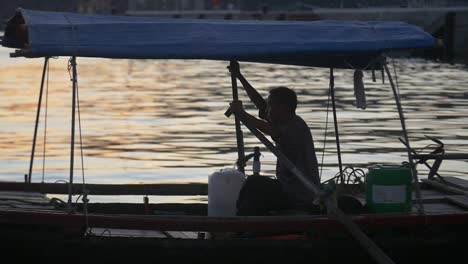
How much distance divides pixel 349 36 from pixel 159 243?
2.48 metres

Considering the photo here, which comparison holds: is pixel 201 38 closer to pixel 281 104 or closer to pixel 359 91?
pixel 281 104

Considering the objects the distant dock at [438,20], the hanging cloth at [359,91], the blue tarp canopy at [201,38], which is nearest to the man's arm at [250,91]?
the blue tarp canopy at [201,38]

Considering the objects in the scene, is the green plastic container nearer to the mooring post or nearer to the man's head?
the man's head

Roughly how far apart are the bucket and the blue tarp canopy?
3.66 ft

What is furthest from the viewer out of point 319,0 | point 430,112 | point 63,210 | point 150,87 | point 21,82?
point 319,0

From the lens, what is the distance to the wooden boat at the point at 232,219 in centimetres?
1150

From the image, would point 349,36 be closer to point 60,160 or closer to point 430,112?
point 60,160

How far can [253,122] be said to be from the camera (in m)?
11.9

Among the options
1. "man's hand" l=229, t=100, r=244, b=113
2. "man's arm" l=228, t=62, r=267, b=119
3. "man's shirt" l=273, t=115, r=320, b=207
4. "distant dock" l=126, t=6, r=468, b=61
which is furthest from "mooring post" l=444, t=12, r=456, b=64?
"man's hand" l=229, t=100, r=244, b=113

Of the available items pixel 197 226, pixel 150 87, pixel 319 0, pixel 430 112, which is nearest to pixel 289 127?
pixel 197 226

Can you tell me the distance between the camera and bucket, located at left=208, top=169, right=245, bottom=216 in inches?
495

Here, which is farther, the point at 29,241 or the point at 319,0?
the point at 319,0

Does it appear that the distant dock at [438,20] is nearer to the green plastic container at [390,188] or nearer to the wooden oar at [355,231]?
the green plastic container at [390,188]

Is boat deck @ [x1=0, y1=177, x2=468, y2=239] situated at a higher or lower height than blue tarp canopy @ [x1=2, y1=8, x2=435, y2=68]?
lower
